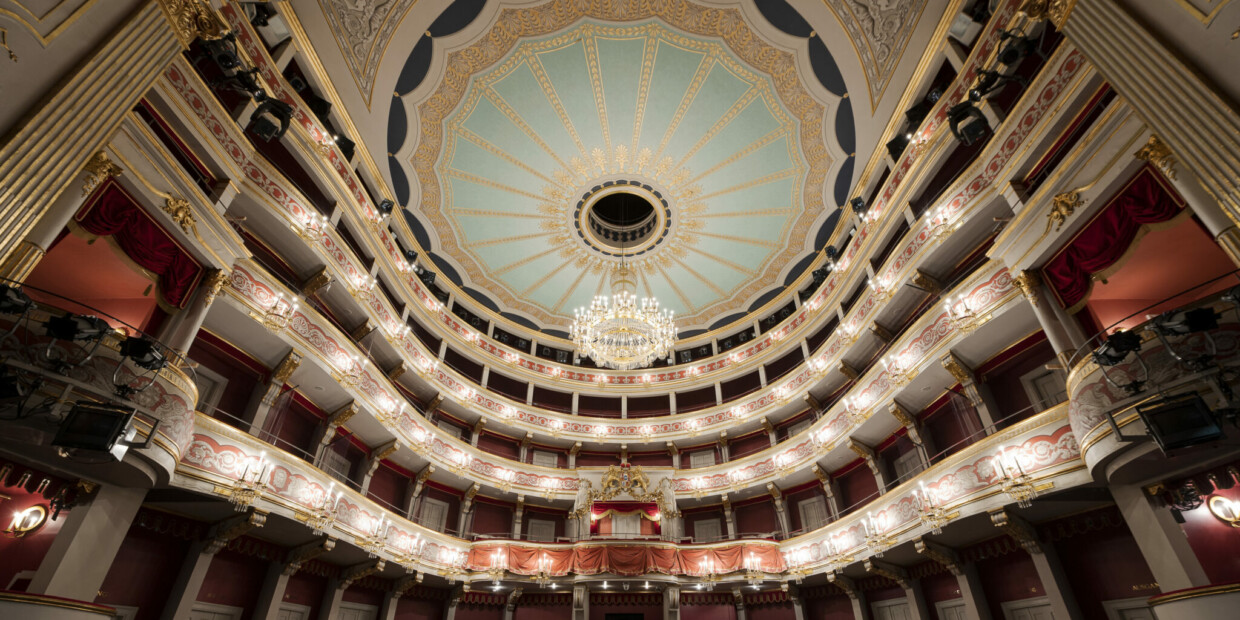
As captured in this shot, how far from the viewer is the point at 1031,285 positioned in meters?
8.51

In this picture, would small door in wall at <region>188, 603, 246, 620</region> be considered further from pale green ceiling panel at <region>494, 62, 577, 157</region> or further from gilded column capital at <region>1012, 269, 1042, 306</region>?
gilded column capital at <region>1012, 269, 1042, 306</region>

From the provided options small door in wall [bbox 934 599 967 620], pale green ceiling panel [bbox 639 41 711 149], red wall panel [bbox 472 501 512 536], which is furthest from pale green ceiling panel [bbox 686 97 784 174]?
red wall panel [bbox 472 501 512 536]

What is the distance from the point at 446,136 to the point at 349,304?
17.8ft

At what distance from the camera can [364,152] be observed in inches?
552

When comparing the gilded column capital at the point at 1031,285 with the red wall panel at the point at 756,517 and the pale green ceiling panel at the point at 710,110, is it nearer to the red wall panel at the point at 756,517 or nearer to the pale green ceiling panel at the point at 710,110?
the pale green ceiling panel at the point at 710,110

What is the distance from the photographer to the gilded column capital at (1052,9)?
6348 mm

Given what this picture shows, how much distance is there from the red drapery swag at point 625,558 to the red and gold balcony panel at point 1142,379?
1019cm

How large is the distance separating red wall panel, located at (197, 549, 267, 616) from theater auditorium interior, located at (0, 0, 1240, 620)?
6cm

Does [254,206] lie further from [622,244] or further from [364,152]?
[622,244]

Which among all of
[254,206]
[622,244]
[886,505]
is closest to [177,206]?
[254,206]

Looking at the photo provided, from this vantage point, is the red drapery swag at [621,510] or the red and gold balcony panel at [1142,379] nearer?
the red and gold balcony panel at [1142,379]

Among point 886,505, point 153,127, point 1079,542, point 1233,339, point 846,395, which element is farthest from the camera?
point 846,395

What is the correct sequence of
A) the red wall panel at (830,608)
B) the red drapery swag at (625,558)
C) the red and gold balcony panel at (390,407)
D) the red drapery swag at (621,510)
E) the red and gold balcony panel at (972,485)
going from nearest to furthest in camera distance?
the red and gold balcony panel at (972,485), the red and gold balcony panel at (390,407), the red drapery swag at (625,558), the red wall panel at (830,608), the red drapery swag at (621,510)

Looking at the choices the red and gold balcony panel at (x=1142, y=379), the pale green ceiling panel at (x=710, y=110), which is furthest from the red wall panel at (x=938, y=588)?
the pale green ceiling panel at (x=710, y=110)
